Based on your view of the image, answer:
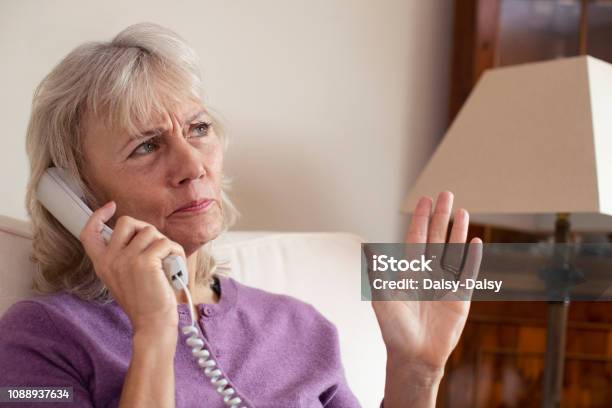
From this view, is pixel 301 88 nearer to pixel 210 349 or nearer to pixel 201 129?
pixel 201 129

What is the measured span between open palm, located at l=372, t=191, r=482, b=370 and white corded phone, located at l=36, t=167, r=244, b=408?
24 cm

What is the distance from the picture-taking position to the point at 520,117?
5.22 feet

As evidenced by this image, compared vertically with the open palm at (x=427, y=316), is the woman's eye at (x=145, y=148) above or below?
above

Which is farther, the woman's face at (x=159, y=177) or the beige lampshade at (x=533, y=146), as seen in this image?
the beige lampshade at (x=533, y=146)

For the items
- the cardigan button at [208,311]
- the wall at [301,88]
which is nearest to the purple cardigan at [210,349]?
the cardigan button at [208,311]

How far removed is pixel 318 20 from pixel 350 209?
0.49 meters

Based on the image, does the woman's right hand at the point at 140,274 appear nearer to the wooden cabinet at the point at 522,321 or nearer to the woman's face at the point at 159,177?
the woman's face at the point at 159,177

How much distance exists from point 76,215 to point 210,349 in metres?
0.27

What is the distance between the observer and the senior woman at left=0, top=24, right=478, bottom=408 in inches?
38.2

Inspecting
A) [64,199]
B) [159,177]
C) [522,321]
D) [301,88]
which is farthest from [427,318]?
[522,321]

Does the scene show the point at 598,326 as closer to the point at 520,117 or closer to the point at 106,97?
the point at 520,117

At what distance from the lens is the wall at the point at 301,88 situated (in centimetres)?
138

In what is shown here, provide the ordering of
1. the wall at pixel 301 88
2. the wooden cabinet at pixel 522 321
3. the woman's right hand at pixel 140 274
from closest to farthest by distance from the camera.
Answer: the woman's right hand at pixel 140 274
the wall at pixel 301 88
the wooden cabinet at pixel 522 321

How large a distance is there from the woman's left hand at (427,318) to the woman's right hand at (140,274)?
0.30m
